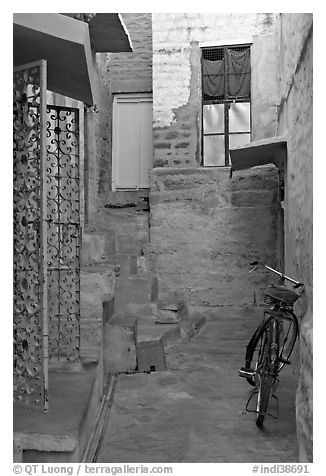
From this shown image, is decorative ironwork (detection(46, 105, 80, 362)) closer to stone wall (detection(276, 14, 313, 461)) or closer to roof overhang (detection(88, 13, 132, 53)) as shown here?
roof overhang (detection(88, 13, 132, 53))

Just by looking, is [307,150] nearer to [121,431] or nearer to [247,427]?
[247,427]

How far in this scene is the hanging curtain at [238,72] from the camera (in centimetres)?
839

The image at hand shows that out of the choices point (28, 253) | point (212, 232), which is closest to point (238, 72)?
point (212, 232)

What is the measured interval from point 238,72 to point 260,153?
2444mm

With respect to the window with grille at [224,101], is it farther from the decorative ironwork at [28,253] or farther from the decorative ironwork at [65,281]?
the decorative ironwork at [28,253]

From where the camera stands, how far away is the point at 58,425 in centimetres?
321

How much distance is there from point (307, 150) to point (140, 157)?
596 cm

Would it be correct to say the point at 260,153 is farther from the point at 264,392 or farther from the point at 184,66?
the point at 264,392

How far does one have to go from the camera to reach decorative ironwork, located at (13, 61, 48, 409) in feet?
11.1

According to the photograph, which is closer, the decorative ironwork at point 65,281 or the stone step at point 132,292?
the decorative ironwork at point 65,281

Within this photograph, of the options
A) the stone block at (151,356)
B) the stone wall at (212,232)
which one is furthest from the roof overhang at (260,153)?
the stone block at (151,356)

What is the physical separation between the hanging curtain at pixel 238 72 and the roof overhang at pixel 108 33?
2.14 metres

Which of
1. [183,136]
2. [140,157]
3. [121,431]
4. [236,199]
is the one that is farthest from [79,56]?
[140,157]

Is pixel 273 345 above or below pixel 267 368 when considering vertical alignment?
above
